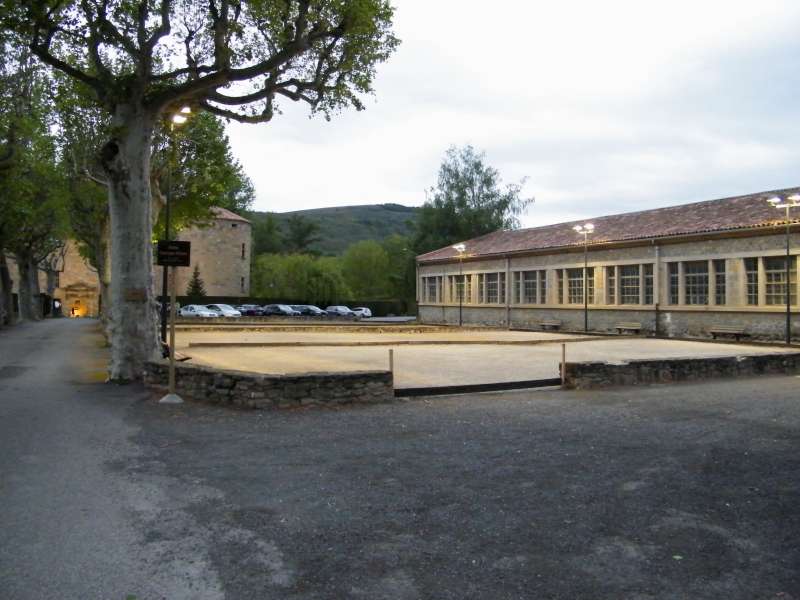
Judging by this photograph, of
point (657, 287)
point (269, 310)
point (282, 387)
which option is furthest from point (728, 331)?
point (269, 310)

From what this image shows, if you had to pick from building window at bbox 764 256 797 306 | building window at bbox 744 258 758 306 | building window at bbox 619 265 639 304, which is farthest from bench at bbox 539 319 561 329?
building window at bbox 764 256 797 306

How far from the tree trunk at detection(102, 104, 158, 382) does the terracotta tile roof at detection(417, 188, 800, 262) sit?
24.4 m

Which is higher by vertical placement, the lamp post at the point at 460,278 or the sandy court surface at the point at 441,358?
the lamp post at the point at 460,278

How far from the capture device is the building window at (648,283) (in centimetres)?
3344

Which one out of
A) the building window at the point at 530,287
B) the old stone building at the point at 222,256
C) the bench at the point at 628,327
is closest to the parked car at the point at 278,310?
the old stone building at the point at 222,256

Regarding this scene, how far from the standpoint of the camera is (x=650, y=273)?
33500 millimetres

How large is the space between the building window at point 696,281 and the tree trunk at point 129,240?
25.9 metres

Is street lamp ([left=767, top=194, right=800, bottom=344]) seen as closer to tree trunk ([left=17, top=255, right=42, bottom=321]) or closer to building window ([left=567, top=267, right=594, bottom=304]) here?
building window ([left=567, top=267, right=594, bottom=304])

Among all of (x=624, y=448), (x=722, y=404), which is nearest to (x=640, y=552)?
(x=624, y=448)

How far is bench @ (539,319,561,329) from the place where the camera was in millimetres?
38625

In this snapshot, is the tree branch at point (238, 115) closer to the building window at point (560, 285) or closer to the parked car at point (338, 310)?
the building window at point (560, 285)

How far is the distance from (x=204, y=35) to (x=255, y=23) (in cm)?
132

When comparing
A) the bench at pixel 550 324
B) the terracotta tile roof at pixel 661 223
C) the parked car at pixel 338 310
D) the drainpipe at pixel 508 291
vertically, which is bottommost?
the bench at pixel 550 324

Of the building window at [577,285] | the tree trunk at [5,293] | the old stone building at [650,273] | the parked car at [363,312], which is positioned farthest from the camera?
the parked car at [363,312]
